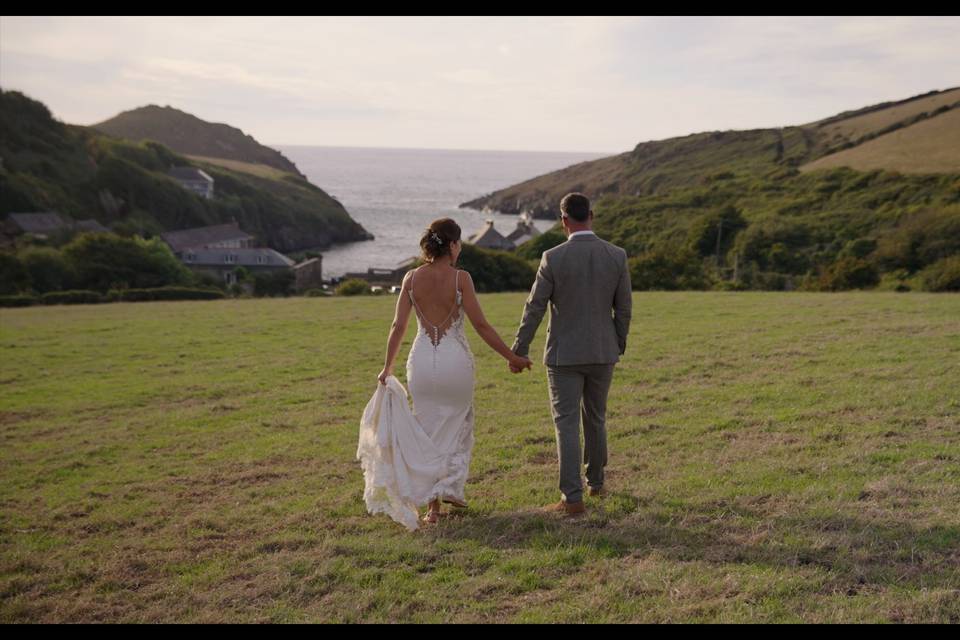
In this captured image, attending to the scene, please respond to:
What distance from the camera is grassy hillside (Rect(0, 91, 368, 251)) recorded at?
111188 mm

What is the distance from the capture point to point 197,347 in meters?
20.7

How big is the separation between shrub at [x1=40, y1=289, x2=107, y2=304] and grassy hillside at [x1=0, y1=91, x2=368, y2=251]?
6361 cm

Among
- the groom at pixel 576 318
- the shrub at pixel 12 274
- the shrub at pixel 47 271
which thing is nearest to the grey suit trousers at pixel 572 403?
the groom at pixel 576 318

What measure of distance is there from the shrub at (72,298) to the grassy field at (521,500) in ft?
90.0

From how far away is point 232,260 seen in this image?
323ft

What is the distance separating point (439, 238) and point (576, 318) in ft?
4.81

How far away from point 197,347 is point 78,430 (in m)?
8.49

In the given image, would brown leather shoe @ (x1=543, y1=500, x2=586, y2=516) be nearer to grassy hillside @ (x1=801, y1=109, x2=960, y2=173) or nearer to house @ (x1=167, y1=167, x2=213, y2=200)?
grassy hillside @ (x1=801, y1=109, x2=960, y2=173)

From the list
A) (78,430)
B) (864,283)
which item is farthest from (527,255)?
(78,430)

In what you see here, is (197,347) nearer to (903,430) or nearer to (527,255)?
(903,430)

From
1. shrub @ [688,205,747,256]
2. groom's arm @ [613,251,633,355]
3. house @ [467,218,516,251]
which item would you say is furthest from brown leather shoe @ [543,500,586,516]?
house @ [467,218,516,251]

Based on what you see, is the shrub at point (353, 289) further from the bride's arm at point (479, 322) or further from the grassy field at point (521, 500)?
the bride's arm at point (479, 322)

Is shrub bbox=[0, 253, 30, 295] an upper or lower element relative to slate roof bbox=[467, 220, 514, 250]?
lower

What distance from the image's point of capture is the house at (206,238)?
335 feet
